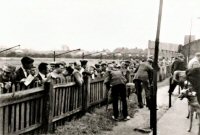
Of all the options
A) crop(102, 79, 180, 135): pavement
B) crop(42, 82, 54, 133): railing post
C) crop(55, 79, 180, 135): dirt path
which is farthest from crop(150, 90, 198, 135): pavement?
crop(42, 82, 54, 133): railing post

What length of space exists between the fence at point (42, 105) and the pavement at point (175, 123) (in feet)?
7.81

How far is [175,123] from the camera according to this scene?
338 inches

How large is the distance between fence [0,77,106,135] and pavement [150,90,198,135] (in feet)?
7.81

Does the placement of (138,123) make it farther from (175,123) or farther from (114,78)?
(114,78)

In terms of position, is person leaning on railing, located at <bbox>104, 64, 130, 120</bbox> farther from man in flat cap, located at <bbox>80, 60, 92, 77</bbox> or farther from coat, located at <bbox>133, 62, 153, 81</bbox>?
coat, located at <bbox>133, 62, 153, 81</bbox>

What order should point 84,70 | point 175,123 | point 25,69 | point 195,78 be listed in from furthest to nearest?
1. point 84,70
2. point 175,123
3. point 195,78
4. point 25,69

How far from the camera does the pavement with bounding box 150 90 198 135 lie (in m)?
7.67

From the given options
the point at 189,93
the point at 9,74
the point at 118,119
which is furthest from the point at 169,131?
the point at 9,74

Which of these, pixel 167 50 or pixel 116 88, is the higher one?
pixel 167 50

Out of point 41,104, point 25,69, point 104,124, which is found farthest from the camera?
point 104,124

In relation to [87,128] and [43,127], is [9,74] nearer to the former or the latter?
[43,127]

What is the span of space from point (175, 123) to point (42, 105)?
12.7 feet

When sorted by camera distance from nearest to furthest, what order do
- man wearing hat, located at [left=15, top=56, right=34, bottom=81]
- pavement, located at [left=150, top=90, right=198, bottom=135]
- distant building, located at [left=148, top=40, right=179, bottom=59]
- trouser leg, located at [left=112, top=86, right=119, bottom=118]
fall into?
man wearing hat, located at [left=15, top=56, right=34, bottom=81] → pavement, located at [left=150, top=90, right=198, bottom=135] → trouser leg, located at [left=112, top=86, right=119, bottom=118] → distant building, located at [left=148, top=40, right=179, bottom=59]

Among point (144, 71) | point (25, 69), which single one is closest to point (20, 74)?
point (25, 69)
